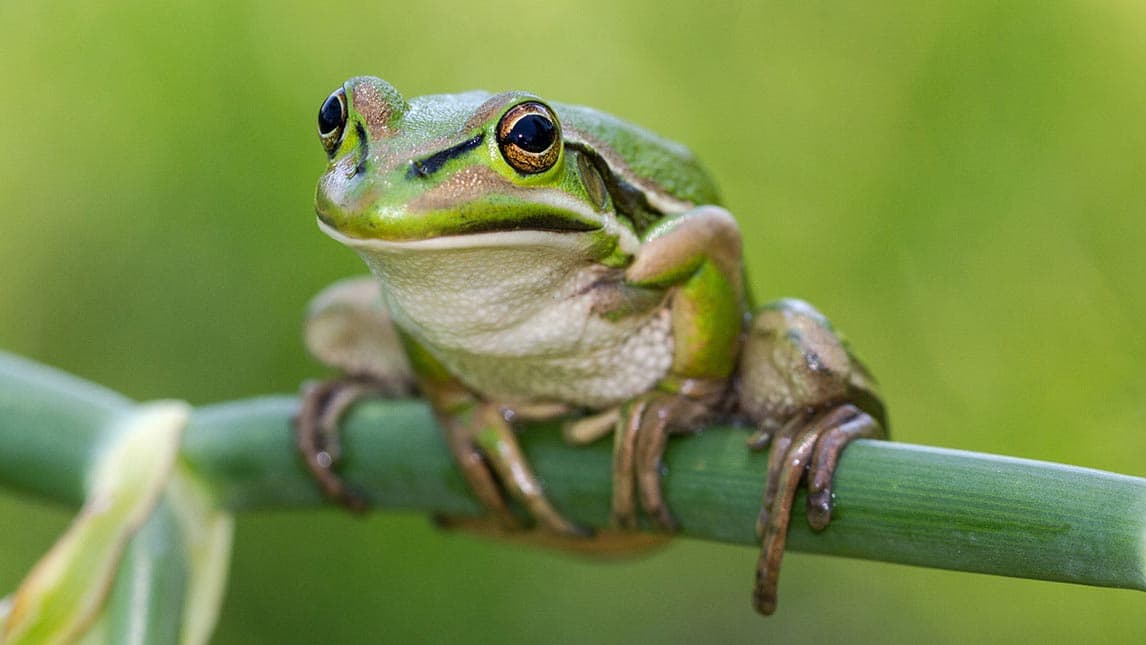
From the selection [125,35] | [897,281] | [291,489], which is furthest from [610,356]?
[125,35]

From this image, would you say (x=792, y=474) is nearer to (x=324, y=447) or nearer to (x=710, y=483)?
(x=710, y=483)

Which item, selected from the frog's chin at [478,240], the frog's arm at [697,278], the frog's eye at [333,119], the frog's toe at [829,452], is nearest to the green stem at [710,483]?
the frog's toe at [829,452]

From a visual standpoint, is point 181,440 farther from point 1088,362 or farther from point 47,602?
point 1088,362

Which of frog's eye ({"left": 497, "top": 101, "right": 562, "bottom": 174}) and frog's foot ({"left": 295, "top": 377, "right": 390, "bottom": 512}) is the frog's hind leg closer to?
frog's foot ({"left": 295, "top": 377, "right": 390, "bottom": 512})

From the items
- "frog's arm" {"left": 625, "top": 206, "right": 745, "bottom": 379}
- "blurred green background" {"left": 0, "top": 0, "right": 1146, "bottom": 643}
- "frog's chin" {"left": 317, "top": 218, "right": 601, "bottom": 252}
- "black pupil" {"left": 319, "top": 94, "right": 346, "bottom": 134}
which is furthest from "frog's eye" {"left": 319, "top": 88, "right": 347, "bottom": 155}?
"blurred green background" {"left": 0, "top": 0, "right": 1146, "bottom": 643}

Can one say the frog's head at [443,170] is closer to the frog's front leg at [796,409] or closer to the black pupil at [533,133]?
the black pupil at [533,133]

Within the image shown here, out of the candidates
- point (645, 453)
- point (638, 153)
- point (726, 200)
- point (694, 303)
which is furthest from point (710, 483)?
point (726, 200)
